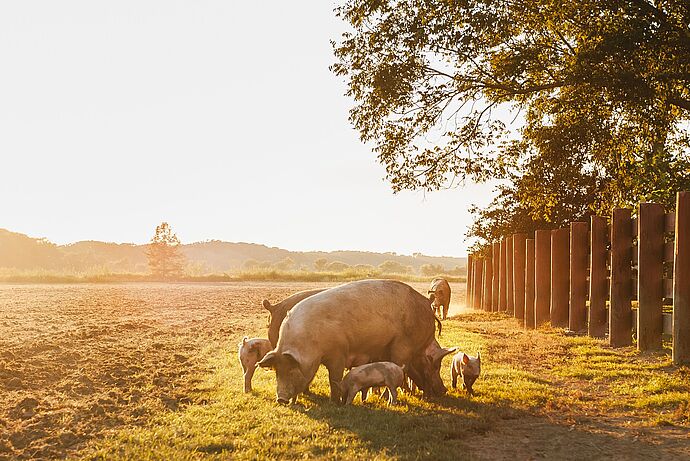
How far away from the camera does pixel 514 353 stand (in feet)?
45.8

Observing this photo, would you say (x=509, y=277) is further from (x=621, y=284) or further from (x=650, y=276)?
(x=650, y=276)

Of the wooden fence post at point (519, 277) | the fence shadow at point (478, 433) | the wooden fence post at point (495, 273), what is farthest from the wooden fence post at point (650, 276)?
the wooden fence post at point (495, 273)

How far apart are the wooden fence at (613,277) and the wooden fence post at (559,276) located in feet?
0.08

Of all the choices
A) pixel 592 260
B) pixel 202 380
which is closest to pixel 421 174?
pixel 592 260

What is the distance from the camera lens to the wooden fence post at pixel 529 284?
19.2m

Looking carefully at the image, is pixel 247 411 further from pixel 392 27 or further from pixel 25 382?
pixel 392 27

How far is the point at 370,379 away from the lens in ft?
28.3

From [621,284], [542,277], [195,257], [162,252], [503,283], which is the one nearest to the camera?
[621,284]

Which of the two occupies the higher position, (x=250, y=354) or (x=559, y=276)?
(x=559, y=276)

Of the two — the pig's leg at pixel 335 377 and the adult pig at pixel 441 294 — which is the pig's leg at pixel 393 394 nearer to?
the pig's leg at pixel 335 377

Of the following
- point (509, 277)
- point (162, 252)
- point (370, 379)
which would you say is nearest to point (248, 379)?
point (370, 379)

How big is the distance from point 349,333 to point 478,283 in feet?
69.1

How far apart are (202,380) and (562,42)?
1170cm

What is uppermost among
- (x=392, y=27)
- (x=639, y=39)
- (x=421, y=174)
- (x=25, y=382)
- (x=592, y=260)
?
(x=392, y=27)
